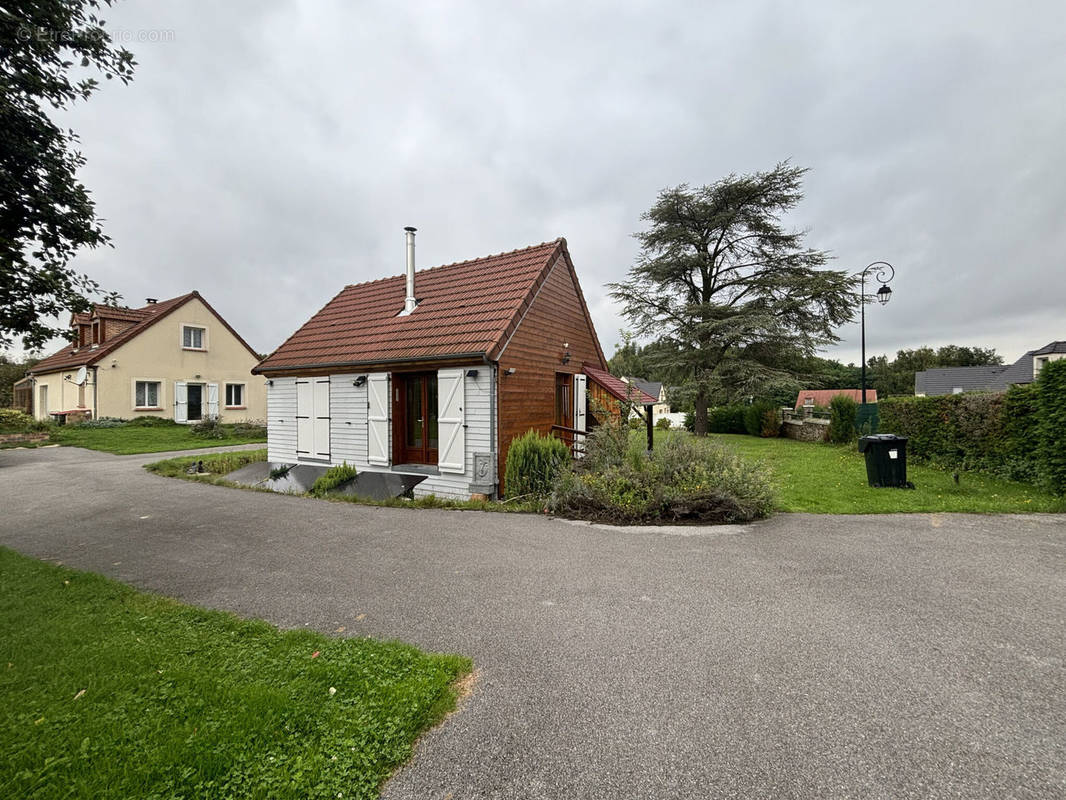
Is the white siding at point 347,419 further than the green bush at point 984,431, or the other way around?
the white siding at point 347,419

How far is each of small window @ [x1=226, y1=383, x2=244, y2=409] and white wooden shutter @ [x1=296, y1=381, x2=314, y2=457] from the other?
1758cm

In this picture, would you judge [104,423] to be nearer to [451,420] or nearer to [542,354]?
[451,420]

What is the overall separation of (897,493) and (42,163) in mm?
13478

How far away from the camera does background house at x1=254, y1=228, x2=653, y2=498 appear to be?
9.15 metres

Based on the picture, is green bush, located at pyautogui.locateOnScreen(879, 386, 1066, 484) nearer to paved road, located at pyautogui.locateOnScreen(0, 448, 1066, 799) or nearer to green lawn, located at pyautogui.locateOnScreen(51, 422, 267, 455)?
paved road, located at pyautogui.locateOnScreen(0, 448, 1066, 799)

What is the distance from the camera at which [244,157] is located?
11.3 metres

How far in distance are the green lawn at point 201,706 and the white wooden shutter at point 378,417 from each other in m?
6.51

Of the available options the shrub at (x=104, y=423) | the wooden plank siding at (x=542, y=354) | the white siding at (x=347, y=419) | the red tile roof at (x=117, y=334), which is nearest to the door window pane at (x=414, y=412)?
the white siding at (x=347, y=419)

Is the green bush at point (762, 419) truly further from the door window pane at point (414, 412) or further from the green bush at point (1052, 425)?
the door window pane at point (414, 412)

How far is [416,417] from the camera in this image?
1023 centimetres

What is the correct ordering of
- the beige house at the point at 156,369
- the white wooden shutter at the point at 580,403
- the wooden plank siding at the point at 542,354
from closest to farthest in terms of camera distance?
the wooden plank siding at the point at 542,354 < the white wooden shutter at the point at 580,403 < the beige house at the point at 156,369

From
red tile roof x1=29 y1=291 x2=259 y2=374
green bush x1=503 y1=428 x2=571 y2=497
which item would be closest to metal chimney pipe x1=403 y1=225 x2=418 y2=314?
green bush x1=503 y1=428 x2=571 y2=497

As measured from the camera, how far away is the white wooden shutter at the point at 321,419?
1128 centimetres

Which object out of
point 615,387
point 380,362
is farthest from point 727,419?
point 380,362
